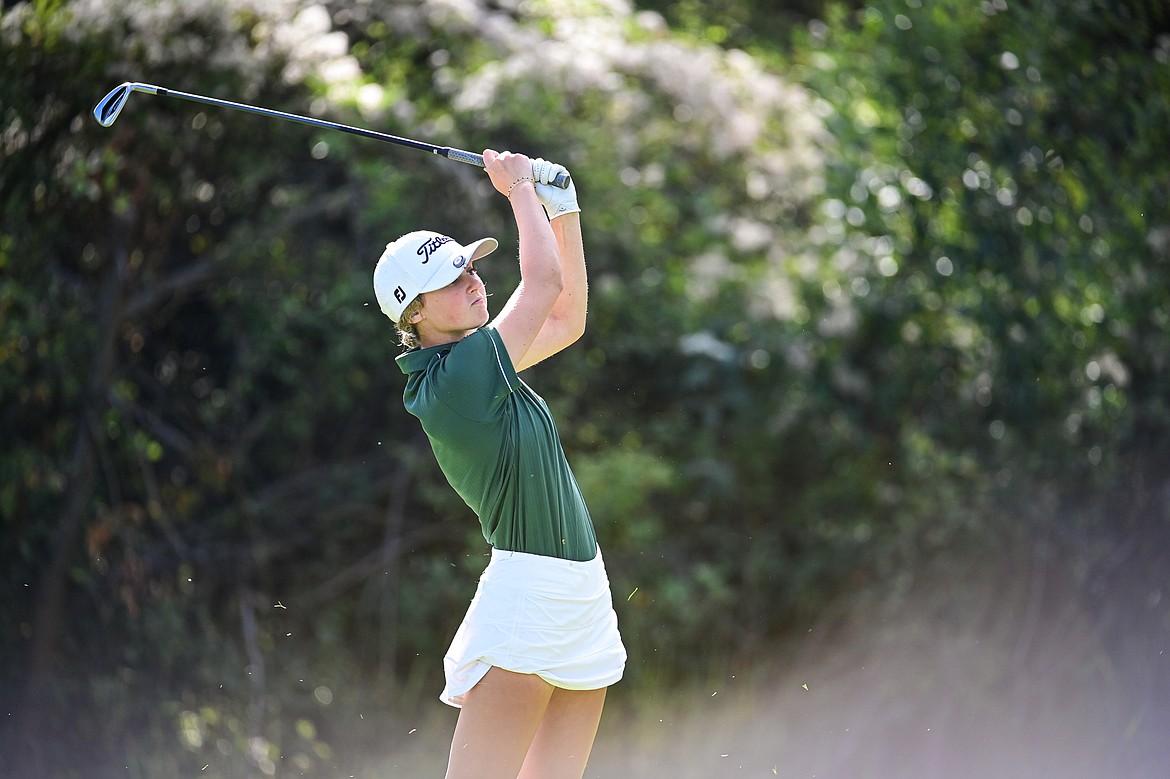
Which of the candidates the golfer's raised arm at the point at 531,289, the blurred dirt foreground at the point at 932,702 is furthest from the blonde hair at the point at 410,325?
the blurred dirt foreground at the point at 932,702

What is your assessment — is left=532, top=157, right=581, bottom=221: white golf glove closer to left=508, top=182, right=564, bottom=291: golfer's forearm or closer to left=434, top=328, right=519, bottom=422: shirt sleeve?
left=508, top=182, right=564, bottom=291: golfer's forearm

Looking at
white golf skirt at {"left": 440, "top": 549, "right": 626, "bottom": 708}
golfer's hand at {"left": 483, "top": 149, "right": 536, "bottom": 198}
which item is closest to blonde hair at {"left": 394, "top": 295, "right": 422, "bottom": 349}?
golfer's hand at {"left": 483, "top": 149, "right": 536, "bottom": 198}

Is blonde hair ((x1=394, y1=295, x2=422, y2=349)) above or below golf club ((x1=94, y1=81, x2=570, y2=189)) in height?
below

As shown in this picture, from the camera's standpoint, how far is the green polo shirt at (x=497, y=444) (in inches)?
96.9

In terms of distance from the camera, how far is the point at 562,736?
2641 mm

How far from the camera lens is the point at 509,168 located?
268cm

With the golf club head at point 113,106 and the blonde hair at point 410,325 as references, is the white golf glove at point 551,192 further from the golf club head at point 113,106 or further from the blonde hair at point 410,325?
the golf club head at point 113,106

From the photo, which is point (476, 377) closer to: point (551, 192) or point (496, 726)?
point (551, 192)

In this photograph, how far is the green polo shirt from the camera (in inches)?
96.9

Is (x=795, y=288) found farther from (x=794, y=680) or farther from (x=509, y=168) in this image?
(x=509, y=168)

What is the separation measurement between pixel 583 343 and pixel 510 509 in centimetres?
340

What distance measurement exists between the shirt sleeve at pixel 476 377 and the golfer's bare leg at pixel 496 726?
0.49m

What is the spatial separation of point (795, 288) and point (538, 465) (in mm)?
3591

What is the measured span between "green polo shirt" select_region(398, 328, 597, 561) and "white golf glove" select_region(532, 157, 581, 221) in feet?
1.33
